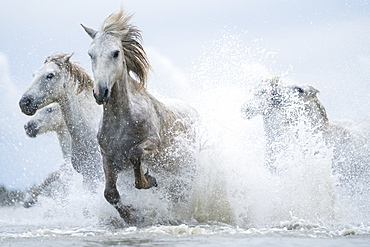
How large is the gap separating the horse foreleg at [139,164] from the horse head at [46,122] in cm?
239

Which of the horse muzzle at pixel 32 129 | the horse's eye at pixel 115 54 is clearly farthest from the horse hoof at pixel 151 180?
the horse muzzle at pixel 32 129

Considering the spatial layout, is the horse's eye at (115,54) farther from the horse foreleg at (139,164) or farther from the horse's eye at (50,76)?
the horse's eye at (50,76)

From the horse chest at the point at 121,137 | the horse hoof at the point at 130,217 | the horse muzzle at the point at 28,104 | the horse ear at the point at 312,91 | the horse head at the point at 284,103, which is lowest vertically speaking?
the horse hoof at the point at 130,217

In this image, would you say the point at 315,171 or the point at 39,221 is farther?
the point at 39,221

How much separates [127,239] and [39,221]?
3.36 meters

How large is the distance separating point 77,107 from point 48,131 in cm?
93

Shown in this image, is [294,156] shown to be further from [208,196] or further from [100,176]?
[100,176]

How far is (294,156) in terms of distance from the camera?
782 cm

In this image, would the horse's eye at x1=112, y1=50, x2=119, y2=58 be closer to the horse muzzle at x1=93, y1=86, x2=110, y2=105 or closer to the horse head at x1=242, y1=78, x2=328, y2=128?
the horse muzzle at x1=93, y1=86, x2=110, y2=105

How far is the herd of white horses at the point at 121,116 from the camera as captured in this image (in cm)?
666

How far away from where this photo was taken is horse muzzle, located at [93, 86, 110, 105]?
615 cm

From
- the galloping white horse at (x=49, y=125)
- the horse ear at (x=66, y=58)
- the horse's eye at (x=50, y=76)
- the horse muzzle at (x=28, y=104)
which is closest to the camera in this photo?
the horse muzzle at (x=28, y=104)

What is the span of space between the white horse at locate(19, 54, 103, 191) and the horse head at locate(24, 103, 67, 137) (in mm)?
682

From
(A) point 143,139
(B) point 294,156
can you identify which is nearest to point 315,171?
(B) point 294,156
